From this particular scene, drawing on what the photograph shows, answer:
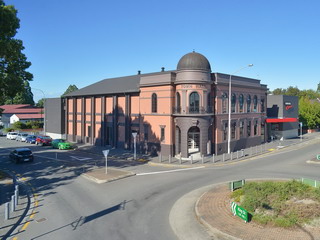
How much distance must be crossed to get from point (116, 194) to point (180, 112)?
561 inches

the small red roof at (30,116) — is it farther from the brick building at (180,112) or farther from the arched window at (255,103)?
the arched window at (255,103)

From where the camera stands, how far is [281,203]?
12.4 metres

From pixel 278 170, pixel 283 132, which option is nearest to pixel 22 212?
pixel 278 170

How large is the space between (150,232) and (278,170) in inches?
613

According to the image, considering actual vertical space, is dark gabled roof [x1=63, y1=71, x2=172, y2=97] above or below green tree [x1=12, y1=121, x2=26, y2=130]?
above

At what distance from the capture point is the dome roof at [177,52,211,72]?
27578 mm

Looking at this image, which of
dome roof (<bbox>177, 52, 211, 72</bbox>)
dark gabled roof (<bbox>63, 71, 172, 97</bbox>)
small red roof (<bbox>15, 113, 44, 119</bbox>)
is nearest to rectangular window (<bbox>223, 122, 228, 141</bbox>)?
dome roof (<bbox>177, 52, 211, 72</bbox>)

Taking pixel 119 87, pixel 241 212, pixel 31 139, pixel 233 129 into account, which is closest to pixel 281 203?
pixel 241 212

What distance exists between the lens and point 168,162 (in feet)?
84.5

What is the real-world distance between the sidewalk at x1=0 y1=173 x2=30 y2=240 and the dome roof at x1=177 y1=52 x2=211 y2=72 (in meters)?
18.9

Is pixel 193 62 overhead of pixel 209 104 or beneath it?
Result: overhead

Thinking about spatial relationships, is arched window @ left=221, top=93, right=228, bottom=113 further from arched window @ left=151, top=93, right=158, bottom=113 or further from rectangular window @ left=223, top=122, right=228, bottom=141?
arched window @ left=151, top=93, right=158, bottom=113

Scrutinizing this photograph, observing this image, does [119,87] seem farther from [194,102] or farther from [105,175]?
[105,175]

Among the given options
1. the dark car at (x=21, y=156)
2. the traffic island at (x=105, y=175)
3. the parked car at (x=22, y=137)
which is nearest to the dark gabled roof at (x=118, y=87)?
the parked car at (x=22, y=137)
